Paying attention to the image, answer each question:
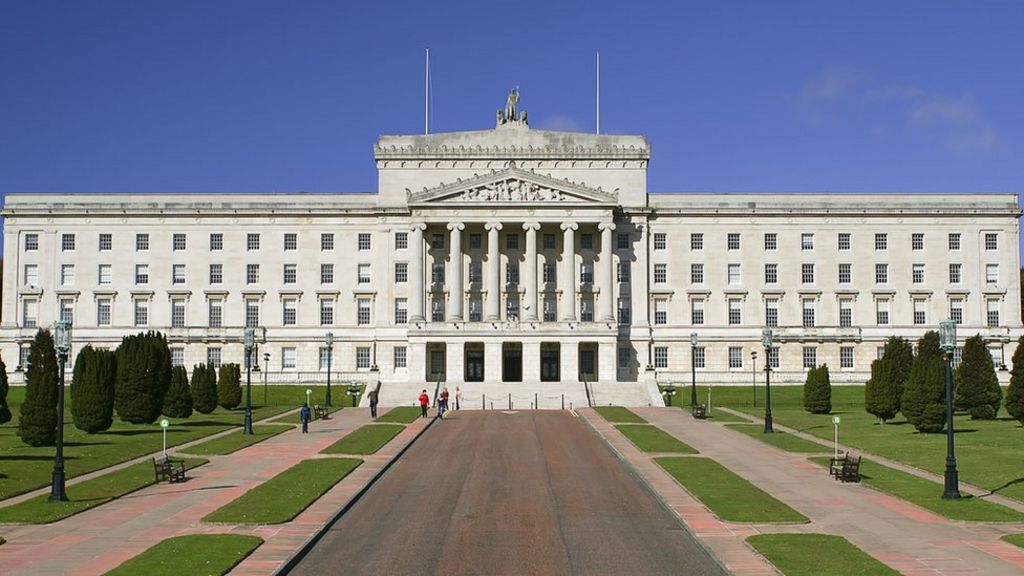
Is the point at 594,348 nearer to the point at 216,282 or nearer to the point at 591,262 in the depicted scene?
the point at 591,262

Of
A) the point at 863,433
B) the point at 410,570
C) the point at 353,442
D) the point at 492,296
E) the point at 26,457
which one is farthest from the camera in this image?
the point at 492,296

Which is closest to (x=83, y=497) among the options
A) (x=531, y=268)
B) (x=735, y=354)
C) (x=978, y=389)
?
(x=978, y=389)

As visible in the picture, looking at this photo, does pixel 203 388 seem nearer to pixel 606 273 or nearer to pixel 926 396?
pixel 606 273

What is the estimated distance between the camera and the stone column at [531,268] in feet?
348

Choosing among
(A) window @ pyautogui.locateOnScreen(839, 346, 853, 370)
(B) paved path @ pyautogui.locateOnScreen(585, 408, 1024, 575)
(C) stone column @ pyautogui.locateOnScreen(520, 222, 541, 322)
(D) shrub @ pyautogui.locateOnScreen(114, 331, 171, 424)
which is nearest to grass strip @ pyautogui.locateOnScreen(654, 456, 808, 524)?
(B) paved path @ pyautogui.locateOnScreen(585, 408, 1024, 575)

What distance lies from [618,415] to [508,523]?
44.3 meters

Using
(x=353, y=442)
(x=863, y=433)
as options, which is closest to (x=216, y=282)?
(x=353, y=442)

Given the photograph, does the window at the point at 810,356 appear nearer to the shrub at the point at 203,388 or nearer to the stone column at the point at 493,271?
the stone column at the point at 493,271

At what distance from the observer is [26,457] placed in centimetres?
4991

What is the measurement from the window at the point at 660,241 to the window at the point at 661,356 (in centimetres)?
1012

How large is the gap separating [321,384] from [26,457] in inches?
2260

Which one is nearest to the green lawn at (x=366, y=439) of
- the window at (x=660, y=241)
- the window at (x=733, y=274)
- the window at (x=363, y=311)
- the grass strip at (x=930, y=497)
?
the grass strip at (x=930, y=497)

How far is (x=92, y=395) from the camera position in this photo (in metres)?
59.7

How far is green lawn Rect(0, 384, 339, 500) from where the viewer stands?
4381cm
